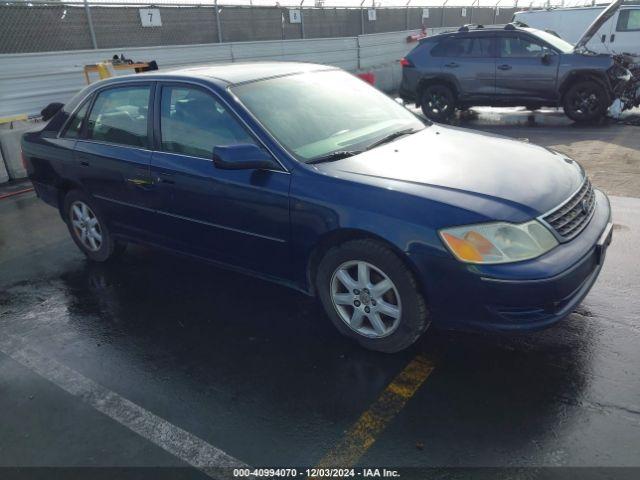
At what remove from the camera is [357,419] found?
2730mm

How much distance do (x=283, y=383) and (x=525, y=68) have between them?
9.04m

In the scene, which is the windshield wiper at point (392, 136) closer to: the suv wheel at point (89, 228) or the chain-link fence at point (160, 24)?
the suv wheel at point (89, 228)

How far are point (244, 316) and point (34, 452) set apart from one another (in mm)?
1543

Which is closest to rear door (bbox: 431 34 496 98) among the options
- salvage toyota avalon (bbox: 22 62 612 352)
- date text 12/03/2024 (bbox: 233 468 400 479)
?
salvage toyota avalon (bbox: 22 62 612 352)

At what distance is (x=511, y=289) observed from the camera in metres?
2.71

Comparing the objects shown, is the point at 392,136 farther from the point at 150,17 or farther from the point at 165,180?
the point at 150,17

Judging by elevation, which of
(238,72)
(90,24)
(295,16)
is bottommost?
(238,72)

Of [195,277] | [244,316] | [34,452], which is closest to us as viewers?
[34,452]

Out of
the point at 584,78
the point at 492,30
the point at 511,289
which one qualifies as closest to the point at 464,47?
the point at 492,30

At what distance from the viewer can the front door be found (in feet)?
11.1

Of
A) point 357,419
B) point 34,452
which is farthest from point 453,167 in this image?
point 34,452

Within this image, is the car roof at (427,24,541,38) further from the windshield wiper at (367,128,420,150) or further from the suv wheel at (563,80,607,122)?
the windshield wiper at (367,128,420,150)

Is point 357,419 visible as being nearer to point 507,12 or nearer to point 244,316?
point 244,316

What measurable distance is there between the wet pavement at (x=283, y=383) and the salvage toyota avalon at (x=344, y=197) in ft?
1.13
